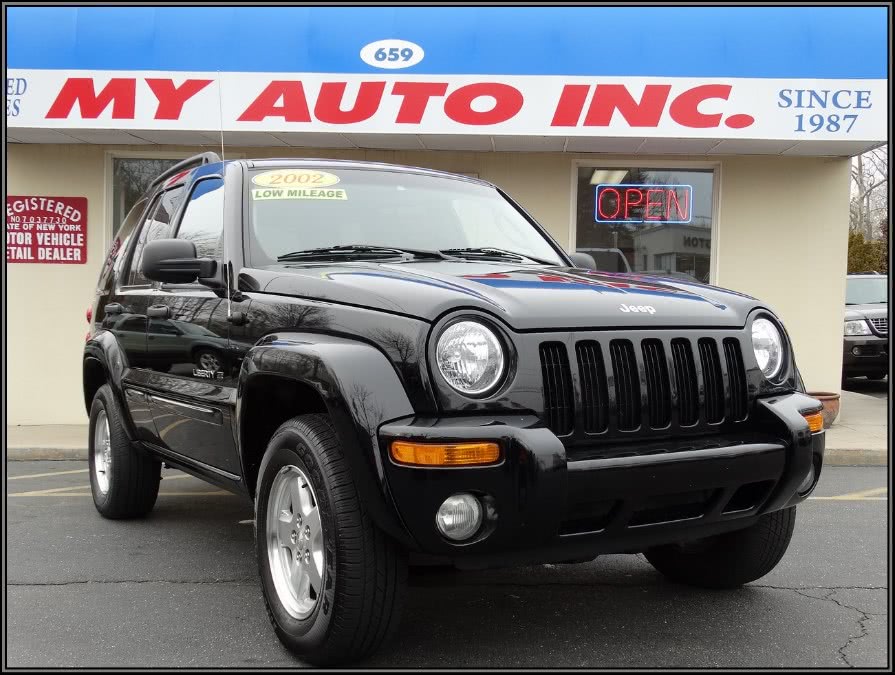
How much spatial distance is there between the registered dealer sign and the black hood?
6.90 meters

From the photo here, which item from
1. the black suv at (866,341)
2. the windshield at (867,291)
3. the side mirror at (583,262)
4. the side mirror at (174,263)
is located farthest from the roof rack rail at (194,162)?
the windshield at (867,291)

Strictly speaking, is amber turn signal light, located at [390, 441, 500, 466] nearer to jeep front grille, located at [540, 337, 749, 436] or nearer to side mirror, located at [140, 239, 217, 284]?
jeep front grille, located at [540, 337, 749, 436]

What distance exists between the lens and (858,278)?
1547 centimetres

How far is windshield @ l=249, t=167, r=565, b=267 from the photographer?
390 cm

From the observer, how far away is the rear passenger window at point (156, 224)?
4830 mm

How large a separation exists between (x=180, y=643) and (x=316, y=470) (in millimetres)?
1031

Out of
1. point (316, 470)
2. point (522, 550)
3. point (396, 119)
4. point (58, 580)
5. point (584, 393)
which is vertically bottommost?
point (58, 580)

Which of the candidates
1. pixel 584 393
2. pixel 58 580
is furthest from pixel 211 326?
pixel 584 393

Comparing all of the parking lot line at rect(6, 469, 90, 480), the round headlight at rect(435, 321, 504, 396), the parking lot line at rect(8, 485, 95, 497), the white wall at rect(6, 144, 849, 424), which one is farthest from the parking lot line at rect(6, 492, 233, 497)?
the round headlight at rect(435, 321, 504, 396)

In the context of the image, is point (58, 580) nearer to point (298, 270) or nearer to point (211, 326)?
point (211, 326)

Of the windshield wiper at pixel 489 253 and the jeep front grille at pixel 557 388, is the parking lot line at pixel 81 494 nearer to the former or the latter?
the windshield wiper at pixel 489 253

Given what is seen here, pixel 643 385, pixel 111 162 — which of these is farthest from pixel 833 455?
pixel 111 162

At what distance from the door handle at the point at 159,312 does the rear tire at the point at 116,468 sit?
904 millimetres

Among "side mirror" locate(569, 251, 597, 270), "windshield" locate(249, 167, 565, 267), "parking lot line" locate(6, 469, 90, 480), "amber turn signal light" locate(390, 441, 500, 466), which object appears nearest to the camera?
"amber turn signal light" locate(390, 441, 500, 466)
